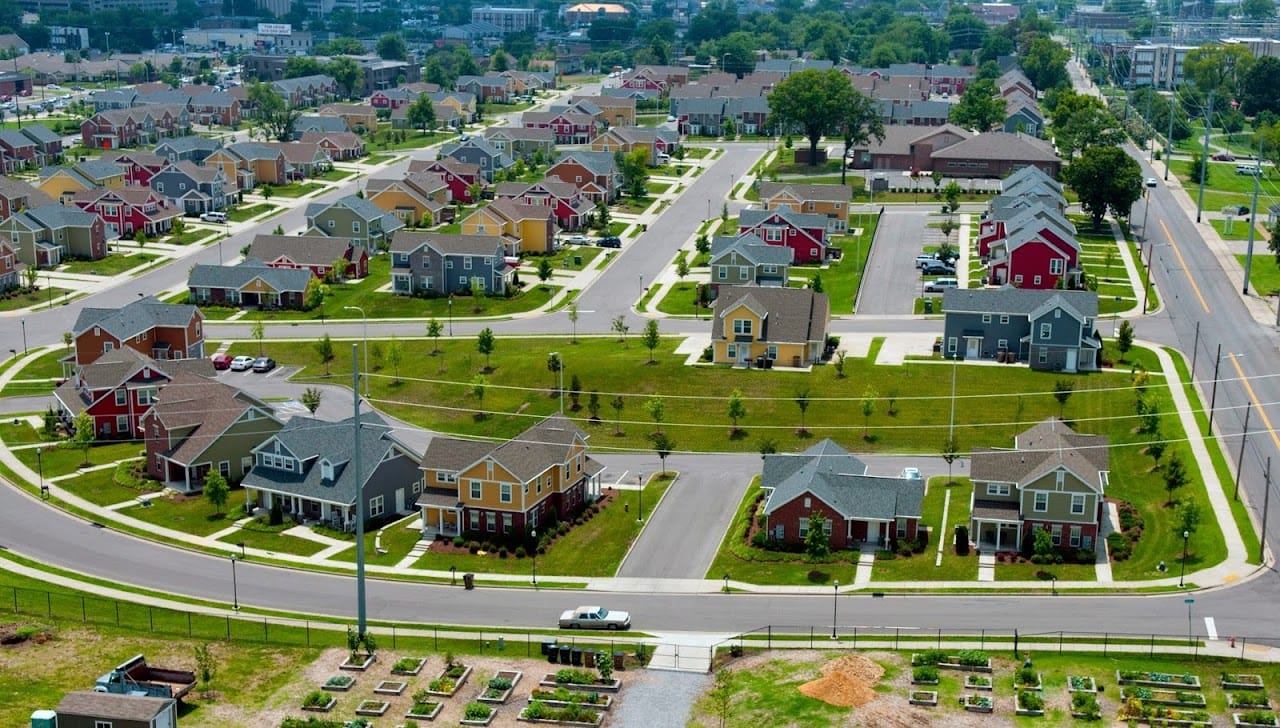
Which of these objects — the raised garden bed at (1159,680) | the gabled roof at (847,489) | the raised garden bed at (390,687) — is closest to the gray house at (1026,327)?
the gabled roof at (847,489)

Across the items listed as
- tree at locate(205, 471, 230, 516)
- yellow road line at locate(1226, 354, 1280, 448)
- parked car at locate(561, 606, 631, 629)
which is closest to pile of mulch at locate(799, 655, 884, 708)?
parked car at locate(561, 606, 631, 629)

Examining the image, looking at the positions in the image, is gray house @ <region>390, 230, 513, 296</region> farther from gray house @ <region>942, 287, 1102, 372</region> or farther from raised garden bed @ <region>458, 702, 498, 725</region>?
raised garden bed @ <region>458, 702, 498, 725</region>

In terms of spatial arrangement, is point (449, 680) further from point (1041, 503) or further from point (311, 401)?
point (311, 401)

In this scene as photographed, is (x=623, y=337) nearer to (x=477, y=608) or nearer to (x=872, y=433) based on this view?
(x=872, y=433)

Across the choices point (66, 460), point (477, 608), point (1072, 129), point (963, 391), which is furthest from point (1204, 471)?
point (1072, 129)

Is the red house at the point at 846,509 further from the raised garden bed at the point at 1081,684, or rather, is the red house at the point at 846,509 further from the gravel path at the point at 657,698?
the raised garden bed at the point at 1081,684

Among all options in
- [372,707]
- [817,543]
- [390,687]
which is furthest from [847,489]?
[372,707]

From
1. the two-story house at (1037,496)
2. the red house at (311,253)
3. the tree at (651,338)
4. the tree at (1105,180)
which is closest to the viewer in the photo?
the two-story house at (1037,496)

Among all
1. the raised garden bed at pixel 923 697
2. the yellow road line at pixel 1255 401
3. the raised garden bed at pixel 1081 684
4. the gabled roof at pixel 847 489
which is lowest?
the raised garden bed at pixel 923 697
